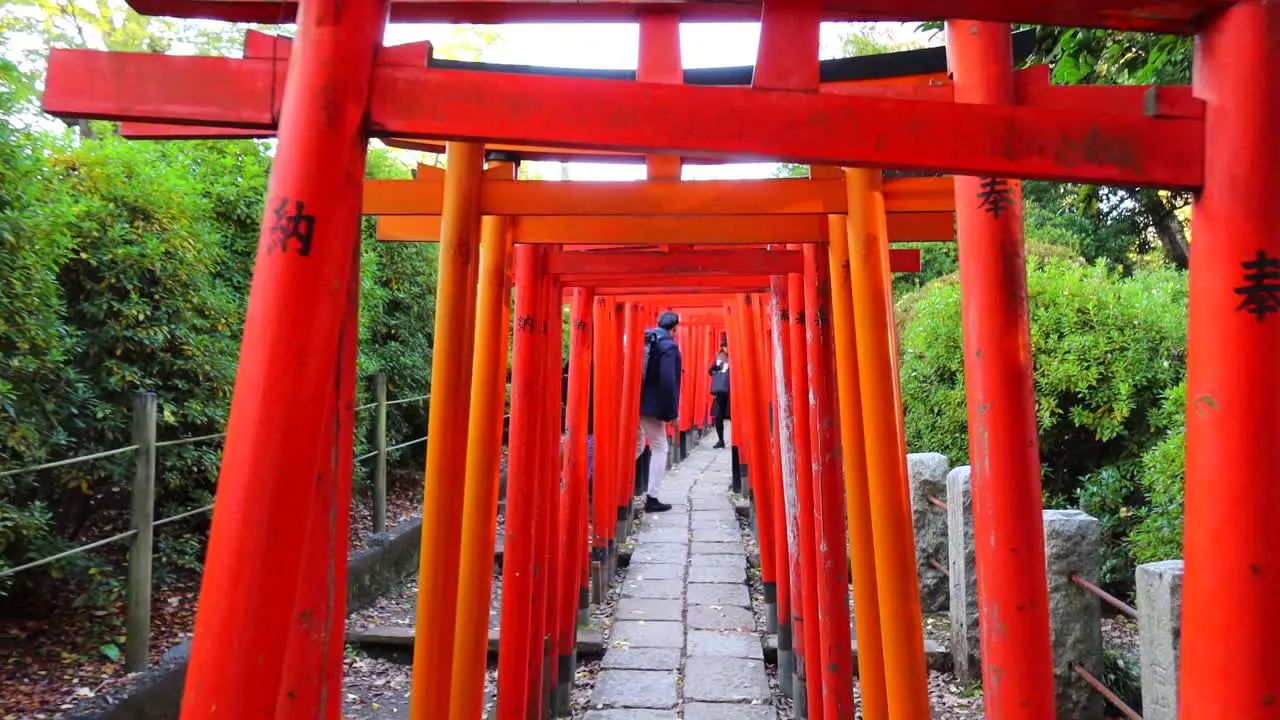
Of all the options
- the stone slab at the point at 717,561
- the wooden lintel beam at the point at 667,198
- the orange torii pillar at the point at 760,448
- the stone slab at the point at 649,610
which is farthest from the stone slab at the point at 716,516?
the wooden lintel beam at the point at 667,198

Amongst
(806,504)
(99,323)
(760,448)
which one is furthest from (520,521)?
(760,448)

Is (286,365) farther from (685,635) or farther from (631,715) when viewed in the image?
(685,635)


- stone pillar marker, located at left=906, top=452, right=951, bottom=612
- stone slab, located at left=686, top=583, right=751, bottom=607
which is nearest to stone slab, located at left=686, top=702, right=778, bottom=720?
stone pillar marker, located at left=906, top=452, right=951, bottom=612

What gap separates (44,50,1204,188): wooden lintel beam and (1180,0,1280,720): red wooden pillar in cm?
7

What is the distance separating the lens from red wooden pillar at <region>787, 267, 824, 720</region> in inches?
152

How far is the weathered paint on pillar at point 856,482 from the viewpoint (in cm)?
280

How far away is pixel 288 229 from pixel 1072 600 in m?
3.40

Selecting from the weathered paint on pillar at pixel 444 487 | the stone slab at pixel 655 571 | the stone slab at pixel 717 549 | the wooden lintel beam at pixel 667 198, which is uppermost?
the wooden lintel beam at pixel 667 198

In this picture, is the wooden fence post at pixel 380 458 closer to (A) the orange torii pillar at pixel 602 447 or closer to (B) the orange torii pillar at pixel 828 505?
(A) the orange torii pillar at pixel 602 447

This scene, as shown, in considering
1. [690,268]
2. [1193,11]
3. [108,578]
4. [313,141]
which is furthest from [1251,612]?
[108,578]

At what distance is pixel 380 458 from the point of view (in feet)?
21.1

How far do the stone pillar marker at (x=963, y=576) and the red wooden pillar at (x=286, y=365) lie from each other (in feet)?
11.4

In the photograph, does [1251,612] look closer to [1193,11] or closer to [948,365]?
[1193,11]

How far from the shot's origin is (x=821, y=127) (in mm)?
1470
